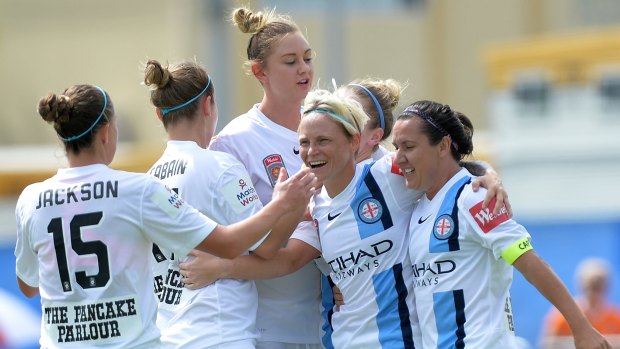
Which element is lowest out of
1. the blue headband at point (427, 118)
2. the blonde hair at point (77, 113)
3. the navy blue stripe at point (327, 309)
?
the navy blue stripe at point (327, 309)

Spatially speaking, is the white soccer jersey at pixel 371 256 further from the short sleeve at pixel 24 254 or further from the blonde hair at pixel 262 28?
the short sleeve at pixel 24 254

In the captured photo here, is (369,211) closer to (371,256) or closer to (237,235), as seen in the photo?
(371,256)

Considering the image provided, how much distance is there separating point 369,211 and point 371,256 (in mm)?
206

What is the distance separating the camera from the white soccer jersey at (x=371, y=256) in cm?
559

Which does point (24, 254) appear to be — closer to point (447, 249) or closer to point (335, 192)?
point (335, 192)

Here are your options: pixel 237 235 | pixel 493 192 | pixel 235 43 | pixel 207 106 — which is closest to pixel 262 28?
pixel 207 106

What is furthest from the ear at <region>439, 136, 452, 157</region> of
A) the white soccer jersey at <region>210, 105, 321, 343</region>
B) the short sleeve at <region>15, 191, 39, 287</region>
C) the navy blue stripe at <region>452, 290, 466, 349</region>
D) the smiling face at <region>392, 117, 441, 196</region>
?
the short sleeve at <region>15, 191, 39, 287</region>

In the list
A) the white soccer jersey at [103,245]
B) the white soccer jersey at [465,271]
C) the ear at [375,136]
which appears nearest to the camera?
the white soccer jersey at [103,245]

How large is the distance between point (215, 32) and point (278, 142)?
1296cm

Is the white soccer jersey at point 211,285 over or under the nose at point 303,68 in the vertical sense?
under

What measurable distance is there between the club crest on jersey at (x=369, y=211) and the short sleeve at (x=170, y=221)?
788 mm

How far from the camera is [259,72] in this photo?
6238 mm

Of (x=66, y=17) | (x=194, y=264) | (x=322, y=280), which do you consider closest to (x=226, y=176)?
(x=194, y=264)

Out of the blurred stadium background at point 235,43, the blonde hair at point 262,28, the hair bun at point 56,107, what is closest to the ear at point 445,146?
the blonde hair at point 262,28
